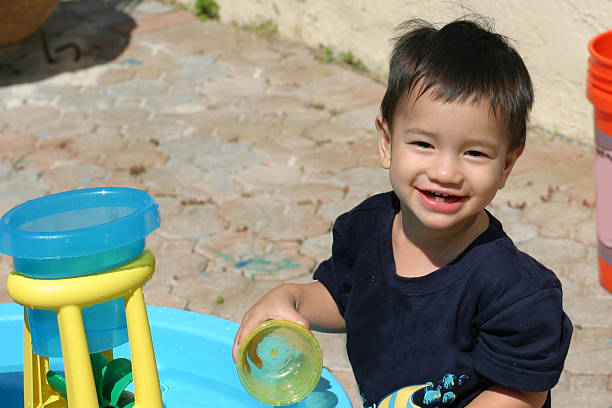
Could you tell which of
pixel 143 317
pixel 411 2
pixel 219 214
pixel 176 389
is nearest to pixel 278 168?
pixel 219 214

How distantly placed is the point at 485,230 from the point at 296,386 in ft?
1.55

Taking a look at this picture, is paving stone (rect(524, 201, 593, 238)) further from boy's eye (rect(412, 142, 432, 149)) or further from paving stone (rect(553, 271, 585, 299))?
boy's eye (rect(412, 142, 432, 149))

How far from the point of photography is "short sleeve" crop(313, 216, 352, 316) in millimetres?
1896

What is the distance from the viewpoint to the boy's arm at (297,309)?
176cm

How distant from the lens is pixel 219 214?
381cm

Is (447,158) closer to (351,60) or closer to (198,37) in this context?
(351,60)

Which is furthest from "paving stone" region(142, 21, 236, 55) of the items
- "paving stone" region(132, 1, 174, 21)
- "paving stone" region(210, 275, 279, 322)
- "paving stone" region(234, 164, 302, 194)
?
"paving stone" region(210, 275, 279, 322)

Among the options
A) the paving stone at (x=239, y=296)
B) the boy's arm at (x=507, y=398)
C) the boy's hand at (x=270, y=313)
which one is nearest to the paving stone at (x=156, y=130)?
the paving stone at (x=239, y=296)

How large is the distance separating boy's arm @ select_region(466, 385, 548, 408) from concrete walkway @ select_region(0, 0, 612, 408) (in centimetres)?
103

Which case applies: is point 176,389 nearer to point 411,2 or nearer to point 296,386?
point 296,386

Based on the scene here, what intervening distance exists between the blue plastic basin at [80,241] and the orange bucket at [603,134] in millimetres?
1638

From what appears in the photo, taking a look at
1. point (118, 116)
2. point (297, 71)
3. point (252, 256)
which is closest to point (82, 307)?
point (252, 256)

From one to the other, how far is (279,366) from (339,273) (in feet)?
0.92

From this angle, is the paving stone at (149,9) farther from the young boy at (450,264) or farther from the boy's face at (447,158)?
the boy's face at (447,158)
